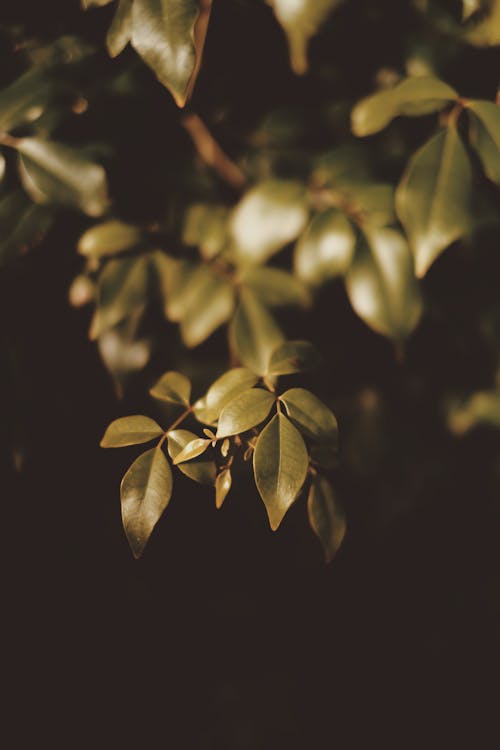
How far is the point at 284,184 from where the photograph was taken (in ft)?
3.33

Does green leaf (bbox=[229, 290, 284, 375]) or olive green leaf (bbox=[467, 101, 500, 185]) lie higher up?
olive green leaf (bbox=[467, 101, 500, 185])

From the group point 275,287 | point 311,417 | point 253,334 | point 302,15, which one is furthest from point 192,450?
point 302,15

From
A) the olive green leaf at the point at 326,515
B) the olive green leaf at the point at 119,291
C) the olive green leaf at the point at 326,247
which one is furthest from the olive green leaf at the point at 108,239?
the olive green leaf at the point at 326,515

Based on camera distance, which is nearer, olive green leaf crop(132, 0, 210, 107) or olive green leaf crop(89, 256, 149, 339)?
olive green leaf crop(132, 0, 210, 107)

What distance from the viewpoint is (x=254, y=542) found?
125 centimetres

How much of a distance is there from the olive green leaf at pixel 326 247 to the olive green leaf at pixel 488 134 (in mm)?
234

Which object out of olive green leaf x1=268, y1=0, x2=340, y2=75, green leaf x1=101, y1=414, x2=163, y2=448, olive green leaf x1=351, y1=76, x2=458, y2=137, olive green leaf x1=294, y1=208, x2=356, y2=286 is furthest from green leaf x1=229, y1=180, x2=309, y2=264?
green leaf x1=101, y1=414, x2=163, y2=448

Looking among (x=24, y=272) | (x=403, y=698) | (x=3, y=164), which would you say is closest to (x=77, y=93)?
(x=3, y=164)

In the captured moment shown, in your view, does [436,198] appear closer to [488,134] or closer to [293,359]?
[488,134]

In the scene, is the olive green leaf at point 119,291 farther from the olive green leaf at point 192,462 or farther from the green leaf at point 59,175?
the olive green leaf at point 192,462

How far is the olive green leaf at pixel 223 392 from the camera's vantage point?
2.41ft

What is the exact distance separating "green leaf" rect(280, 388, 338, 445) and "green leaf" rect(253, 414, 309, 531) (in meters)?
0.03

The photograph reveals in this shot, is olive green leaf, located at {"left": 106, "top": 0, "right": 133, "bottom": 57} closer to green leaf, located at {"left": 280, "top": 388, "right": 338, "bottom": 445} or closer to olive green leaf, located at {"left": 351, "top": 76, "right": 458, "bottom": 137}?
olive green leaf, located at {"left": 351, "top": 76, "right": 458, "bottom": 137}

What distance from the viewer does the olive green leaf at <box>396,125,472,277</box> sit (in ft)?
2.62
